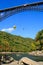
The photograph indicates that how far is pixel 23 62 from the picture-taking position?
68.8ft

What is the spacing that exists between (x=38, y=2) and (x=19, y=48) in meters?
91.3

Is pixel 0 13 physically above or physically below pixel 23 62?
above

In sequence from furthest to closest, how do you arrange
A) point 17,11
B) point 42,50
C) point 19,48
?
point 19,48, point 42,50, point 17,11

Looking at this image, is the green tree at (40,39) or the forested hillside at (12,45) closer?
the green tree at (40,39)

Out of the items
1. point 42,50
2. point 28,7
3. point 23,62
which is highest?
point 28,7

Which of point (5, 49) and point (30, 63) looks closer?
point (30, 63)

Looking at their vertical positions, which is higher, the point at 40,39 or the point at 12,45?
the point at 40,39

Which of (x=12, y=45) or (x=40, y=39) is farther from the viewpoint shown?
(x=12, y=45)

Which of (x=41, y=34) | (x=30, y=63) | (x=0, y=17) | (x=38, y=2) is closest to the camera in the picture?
(x=38, y=2)

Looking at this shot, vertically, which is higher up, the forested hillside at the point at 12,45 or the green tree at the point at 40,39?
the green tree at the point at 40,39

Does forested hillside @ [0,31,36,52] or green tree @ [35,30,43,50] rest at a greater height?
green tree @ [35,30,43,50]

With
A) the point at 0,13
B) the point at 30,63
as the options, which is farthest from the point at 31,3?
the point at 30,63

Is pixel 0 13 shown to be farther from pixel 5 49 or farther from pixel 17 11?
pixel 5 49

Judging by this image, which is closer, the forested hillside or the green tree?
the green tree
